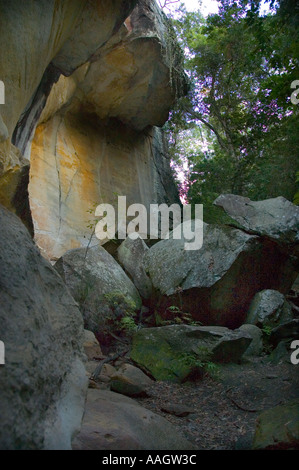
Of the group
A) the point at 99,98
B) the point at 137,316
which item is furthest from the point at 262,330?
the point at 99,98

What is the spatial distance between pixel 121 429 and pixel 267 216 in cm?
625

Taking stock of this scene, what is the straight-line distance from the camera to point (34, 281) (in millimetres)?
2977

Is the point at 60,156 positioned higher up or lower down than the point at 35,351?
higher up

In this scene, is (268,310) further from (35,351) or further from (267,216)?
(35,351)

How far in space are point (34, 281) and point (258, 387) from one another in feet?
11.0

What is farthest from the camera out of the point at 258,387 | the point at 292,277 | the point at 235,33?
the point at 235,33

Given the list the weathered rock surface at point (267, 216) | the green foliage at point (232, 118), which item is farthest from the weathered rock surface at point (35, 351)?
the green foliage at point (232, 118)

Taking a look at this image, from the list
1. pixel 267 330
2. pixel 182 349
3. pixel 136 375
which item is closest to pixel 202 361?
pixel 182 349

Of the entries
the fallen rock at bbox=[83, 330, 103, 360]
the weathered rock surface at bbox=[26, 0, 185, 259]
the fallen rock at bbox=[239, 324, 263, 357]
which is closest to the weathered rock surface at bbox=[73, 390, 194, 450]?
the fallen rock at bbox=[83, 330, 103, 360]

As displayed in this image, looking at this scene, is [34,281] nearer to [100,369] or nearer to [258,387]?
[100,369]

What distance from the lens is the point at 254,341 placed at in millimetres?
6195

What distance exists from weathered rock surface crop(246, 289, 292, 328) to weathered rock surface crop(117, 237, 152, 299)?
232cm

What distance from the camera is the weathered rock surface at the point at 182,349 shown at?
4.90m

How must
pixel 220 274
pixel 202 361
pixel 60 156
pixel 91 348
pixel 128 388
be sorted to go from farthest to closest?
pixel 60 156 < pixel 220 274 < pixel 91 348 < pixel 202 361 < pixel 128 388
